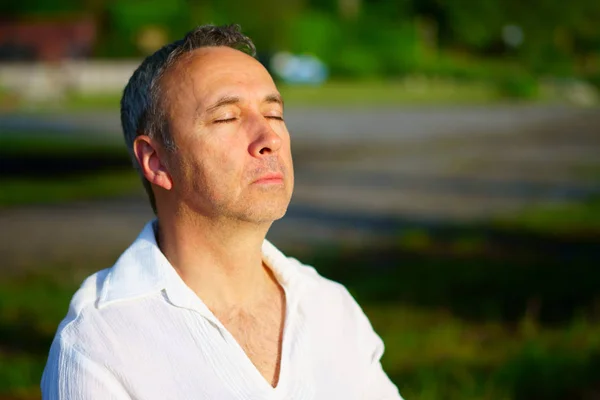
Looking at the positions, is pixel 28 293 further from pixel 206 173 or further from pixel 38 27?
pixel 38 27

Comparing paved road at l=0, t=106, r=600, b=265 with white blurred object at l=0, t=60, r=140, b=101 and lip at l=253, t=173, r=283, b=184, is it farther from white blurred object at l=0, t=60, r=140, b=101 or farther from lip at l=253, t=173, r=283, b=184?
lip at l=253, t=173, r=283, b=184

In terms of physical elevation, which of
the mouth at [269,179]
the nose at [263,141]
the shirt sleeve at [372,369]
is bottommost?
the shirt sleeve at [372,369]

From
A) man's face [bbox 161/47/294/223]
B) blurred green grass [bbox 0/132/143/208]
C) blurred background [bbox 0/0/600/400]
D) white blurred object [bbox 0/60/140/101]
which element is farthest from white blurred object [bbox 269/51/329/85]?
man's face [bbox 161/47/294/223]

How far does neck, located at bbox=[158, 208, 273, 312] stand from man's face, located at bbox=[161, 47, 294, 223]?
0.03 m

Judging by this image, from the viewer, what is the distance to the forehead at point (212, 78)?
5.80 feet

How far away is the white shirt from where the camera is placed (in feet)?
5.16

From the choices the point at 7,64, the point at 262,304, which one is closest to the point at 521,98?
the point at 7,64

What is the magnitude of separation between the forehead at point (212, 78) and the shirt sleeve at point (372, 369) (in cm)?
50

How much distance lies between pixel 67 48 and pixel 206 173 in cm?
1567

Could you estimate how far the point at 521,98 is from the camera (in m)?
16.1

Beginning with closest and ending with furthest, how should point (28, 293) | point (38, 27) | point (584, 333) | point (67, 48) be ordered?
point (584, 333)
point (28, 293)
point (38, 27)
point (67, 48)

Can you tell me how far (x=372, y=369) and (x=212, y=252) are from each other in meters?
0.40

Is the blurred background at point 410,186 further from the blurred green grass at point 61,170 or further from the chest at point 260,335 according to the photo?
the chest at point 260,335

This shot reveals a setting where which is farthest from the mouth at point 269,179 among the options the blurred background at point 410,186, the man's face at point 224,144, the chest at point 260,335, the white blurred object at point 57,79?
the white blurred object at point 57,79
